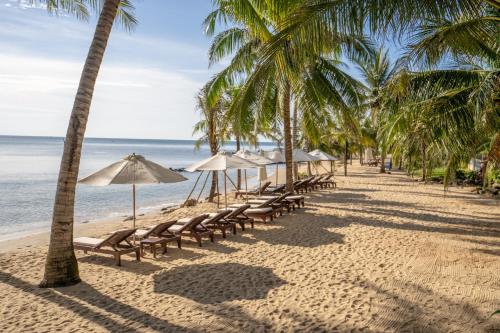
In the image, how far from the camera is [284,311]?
16.6 feet

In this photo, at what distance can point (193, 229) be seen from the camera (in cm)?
901

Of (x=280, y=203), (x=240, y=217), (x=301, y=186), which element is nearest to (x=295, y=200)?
(x=280, y=203)

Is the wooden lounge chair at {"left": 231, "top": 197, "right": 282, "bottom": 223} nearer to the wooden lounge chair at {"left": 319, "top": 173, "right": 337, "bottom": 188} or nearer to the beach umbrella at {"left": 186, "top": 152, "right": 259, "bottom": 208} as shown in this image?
the beach umbrella at {"left": 186, "top": 152, "right": 259, "bottom": 208}

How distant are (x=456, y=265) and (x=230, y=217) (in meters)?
5.25

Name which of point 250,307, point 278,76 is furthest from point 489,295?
point 278,76

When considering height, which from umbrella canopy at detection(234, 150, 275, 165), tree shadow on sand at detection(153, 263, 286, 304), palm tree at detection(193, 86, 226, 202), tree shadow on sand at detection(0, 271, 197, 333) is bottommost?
tree shadow on sand at detection(0, 271, 197, 333)

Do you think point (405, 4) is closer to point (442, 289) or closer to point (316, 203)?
point (442, 289)

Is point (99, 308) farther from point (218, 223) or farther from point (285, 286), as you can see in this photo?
point (218, 223)

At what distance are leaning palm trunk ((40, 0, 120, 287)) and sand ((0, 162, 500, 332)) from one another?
381 mm

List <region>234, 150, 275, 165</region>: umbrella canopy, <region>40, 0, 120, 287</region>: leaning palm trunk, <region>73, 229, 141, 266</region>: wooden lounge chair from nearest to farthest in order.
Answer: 1. <region>40, 0, 120, 287</region>: leaning palm trunk
2. <region>73, 229, 141, 266</region>: wooden lounge chair
3. <region>234, 150, 275, 165</region>: umbrella canopy

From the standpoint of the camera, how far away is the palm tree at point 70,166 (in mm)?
6031

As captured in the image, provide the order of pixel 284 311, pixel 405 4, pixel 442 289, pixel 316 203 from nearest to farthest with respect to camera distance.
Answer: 1. pixel 284 311
2. pixel 405 4
3. pixel 442 289
4. pixel 316 203

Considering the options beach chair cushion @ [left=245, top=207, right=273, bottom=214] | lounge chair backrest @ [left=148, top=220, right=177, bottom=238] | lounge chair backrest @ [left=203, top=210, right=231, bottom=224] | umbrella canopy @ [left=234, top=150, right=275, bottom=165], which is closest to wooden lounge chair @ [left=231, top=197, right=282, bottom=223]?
beach chair cushion @ [left=245, top=207, right=273, bottom=214]

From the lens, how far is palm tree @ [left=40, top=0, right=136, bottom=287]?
6031 millimetres
